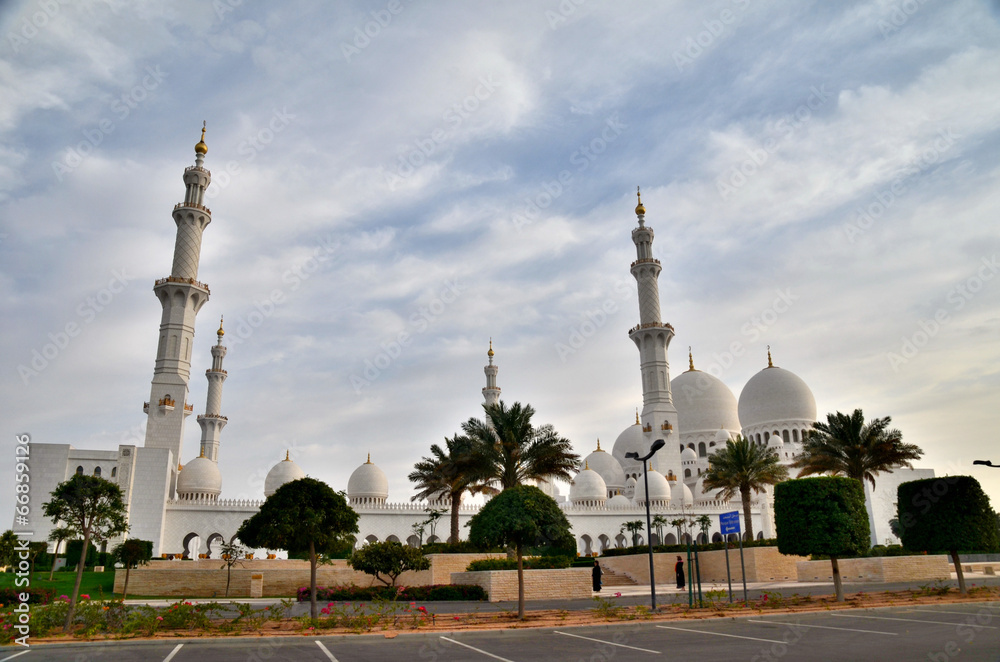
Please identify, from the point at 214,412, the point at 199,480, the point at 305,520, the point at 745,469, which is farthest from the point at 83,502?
the point at 214,412

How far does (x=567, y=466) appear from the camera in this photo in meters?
32.8

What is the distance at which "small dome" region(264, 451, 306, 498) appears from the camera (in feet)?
166

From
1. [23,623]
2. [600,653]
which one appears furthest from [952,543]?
[23,623]

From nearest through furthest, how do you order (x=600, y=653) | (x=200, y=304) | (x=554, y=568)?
(x=600, y=653)
(x=554, y=568)
(x=200, y=304)

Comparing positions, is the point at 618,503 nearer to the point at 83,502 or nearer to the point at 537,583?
the point at 537,583

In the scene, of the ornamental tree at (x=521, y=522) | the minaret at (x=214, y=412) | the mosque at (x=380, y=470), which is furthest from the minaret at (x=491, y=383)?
the ornamental tree at (x=521, y=522)

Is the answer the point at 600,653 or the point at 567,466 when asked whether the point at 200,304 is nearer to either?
the point at 567,466

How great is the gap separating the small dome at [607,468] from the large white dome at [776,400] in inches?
502

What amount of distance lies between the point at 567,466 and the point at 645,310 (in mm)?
25450

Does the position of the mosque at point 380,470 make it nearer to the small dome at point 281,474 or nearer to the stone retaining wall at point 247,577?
the small dome at point 281,474

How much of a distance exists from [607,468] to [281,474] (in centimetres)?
2833

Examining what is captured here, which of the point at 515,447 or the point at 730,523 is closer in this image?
the point at 730,523

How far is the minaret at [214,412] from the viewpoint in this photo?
5347 centimetres

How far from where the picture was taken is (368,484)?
5131 centimetres
